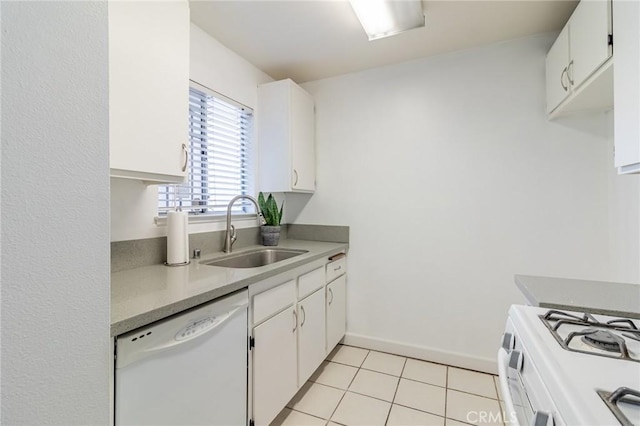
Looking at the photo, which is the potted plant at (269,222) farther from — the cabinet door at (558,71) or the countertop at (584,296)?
the cabinet door at (558,71)

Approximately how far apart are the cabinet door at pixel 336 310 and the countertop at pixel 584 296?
1.30 meters

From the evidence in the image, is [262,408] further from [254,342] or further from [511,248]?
[511,248]

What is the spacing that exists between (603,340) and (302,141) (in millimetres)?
2160

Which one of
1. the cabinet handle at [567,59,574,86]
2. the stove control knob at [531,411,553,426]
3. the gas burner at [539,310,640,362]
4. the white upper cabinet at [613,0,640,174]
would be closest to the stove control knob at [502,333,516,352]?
the gas burner at [539,310,640,362]

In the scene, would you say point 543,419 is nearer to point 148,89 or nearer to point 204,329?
point 204,329

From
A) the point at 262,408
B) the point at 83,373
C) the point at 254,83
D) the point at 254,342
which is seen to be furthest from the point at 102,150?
the point at 254,83

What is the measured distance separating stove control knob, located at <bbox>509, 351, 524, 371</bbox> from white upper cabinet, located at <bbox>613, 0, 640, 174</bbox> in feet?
2.54

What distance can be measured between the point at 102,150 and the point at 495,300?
2441mm

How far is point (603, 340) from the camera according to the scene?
0.78 metres

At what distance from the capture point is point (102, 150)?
0.54m

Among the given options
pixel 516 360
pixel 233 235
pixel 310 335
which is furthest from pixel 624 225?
pixel 233 235

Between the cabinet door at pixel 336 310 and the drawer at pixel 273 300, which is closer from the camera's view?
the drawer at pixel 273 300

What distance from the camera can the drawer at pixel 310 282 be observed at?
1820 mm

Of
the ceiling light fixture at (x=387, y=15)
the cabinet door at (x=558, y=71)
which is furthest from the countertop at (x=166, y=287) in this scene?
the cabinet door at (x=558, y=71)
